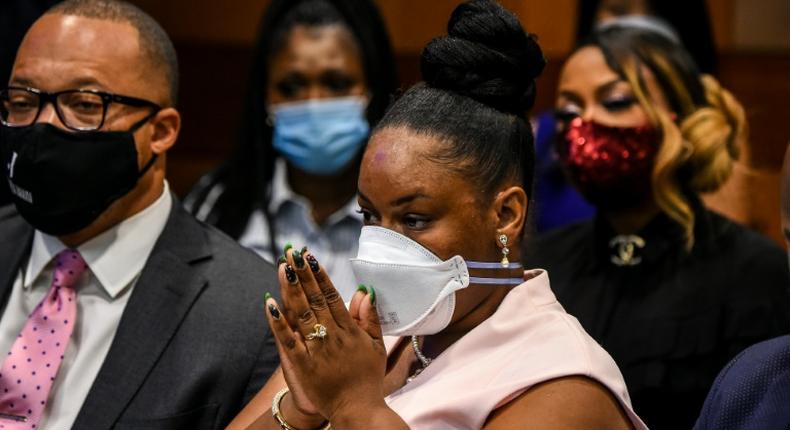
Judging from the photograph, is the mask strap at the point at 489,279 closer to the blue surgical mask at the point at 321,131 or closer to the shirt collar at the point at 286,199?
the shirt collar at the point at 286,199

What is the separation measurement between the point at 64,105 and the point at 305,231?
1.19 metres

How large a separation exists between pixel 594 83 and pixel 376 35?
0.88 m

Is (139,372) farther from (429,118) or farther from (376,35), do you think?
(376,35)

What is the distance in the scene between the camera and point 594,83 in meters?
3.30

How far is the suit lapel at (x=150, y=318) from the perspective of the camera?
8.24 ft

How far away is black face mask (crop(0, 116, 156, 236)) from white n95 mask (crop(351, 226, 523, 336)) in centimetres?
77

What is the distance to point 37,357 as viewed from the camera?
8.51 feet

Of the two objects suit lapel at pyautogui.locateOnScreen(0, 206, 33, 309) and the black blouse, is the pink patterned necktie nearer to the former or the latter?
suit lapel at pyautogui.locateOnScreen(0, 206, 33, 309)

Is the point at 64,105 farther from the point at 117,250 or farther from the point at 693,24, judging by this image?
the point at 693,24

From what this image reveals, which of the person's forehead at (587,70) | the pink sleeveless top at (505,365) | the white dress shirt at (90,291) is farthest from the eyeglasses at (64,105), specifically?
the person's forehead at (587,70)

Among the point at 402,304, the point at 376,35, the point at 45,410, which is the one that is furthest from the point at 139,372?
the point at 376,35

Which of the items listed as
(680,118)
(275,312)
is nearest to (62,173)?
(275,312)

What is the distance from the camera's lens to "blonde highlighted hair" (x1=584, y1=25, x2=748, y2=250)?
3162 mm

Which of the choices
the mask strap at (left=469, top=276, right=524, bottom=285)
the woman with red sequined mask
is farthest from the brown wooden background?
the mask strap at (left=469, top=276, right=524, bottom=285)
